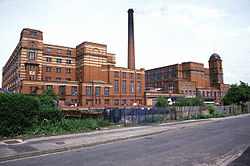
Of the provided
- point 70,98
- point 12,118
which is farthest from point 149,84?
point 12,118

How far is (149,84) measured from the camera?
104 meters

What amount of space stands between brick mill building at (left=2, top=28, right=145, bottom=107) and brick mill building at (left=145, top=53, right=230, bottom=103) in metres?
24.0

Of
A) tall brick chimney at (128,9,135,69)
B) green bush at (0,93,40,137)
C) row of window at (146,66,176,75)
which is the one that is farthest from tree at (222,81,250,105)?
green bush at (0,93,40,137)

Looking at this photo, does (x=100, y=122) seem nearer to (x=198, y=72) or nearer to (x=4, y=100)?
(x=4, y=100)

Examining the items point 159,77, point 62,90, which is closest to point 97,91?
point 62,90

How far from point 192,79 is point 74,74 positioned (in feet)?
172

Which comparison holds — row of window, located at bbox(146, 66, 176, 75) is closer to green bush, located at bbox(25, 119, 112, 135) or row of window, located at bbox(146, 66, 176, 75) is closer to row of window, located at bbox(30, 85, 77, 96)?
row of window, located at bbox(30, 85, 77, 96)

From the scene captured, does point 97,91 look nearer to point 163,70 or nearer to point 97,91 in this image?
point 97,91

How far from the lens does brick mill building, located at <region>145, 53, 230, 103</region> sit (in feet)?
275

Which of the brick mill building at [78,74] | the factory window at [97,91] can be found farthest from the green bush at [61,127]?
the factory window at [97,91]

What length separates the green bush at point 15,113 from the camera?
41.1 ft

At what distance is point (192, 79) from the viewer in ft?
287

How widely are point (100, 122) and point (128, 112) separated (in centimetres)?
346

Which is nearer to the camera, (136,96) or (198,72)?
(136,96)
